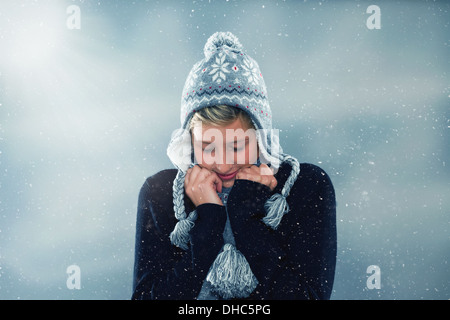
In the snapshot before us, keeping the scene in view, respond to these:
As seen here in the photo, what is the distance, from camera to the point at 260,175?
1630mm

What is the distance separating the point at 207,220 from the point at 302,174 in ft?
1.47

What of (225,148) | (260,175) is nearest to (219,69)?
(225,148)

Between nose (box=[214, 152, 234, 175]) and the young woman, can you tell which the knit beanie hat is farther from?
nose (box=[214, 152, 234, 175])

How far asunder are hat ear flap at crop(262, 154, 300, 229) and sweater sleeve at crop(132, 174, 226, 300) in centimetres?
18

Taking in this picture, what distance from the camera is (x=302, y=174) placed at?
175 centimetres

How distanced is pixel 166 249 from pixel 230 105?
0.60 m

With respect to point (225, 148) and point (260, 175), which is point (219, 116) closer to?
point (225, 148)

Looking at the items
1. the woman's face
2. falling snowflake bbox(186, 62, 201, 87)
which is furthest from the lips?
falling snowflake bbox(186, 62, 201, 87)

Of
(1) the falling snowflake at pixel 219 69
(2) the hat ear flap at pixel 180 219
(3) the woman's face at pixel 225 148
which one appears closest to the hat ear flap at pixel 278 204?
(3) the woman's face at pixel 225 148

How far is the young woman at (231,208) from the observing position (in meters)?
1.54

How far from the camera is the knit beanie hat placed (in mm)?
1554

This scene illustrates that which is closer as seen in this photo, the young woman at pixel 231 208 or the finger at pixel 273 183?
the young woman at pixel 231 208

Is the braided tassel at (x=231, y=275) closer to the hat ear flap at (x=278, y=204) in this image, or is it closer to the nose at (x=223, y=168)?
the hat ear flap at (x=278, y=204)
